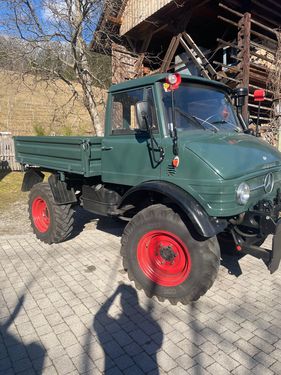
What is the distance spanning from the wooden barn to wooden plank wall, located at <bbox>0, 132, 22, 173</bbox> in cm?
525

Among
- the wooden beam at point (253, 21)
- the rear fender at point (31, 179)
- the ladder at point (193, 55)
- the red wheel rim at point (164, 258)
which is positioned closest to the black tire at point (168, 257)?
the red wheel rim at point (164, 258)

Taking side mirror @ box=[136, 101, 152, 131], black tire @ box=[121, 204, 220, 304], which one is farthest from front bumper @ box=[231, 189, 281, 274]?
side mirror @ box=[136, 101, 152, 131]

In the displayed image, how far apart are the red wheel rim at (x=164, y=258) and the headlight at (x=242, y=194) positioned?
29.2 inches

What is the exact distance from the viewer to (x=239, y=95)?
4.46m

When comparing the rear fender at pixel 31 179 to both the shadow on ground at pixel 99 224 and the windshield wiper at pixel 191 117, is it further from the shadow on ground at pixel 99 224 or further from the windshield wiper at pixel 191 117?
the windshield wiper at pixel 191 117

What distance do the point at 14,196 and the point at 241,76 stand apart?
23.5ft

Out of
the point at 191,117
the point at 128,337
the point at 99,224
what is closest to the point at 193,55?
the point at 99,224

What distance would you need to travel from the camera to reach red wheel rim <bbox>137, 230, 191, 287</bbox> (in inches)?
135

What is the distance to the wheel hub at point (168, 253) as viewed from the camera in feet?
11.5

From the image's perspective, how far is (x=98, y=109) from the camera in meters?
10.3

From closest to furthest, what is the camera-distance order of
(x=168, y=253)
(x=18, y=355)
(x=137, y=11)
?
(x=18, y=355) < (x=168, y=253) < (x=137, y=11)

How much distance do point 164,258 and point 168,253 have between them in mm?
87

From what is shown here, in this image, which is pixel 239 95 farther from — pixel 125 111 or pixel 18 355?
pixel 18 355

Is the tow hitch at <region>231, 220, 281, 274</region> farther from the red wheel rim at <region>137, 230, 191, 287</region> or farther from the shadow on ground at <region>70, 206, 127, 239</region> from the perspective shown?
the shadow on ground at <region>70, 206, 127, 239</region>
